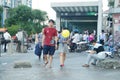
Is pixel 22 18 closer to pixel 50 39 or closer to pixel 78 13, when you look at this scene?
pixel 78 13

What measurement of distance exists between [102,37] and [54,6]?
79.9 feet

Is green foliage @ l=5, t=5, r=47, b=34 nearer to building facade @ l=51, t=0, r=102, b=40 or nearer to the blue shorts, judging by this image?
building facade @ l=51, t=0, r=102, b=40

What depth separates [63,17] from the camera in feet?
199

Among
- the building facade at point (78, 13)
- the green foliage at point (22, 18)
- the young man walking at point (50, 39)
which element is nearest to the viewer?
the young man walking at point (50, 39)

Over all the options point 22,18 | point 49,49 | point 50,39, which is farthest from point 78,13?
point 50,39

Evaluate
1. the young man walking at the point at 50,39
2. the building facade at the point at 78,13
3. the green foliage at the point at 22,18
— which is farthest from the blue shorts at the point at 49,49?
the green foliage at the point at 22,18

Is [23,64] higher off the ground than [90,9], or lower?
lower

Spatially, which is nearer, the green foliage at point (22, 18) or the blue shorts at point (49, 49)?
the blue shorts at point (49, 49)

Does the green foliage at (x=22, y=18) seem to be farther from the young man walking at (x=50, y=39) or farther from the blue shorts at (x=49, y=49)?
the young man walking at (x=50, y=39)

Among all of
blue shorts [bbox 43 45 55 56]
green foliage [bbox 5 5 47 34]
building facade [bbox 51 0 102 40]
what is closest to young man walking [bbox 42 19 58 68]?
blue shorts [bbox 43 45 55 56]

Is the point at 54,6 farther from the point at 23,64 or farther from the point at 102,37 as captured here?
the point at 23,64

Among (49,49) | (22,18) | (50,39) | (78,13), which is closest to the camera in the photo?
(50,39)

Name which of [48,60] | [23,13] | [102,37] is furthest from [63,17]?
[48,60]

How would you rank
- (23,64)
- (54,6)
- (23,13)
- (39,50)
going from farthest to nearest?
1. (23,13)
2. (54,6)
3. (39,50)
4. (23,64)
